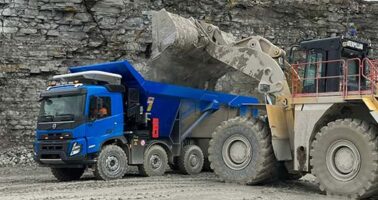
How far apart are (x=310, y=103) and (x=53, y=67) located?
10.1 m

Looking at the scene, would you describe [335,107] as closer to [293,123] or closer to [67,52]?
[293,123]

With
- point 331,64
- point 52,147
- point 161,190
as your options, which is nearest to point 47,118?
point 52,147

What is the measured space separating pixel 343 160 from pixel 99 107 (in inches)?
202

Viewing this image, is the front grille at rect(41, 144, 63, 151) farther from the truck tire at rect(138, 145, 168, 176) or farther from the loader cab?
the loader cab

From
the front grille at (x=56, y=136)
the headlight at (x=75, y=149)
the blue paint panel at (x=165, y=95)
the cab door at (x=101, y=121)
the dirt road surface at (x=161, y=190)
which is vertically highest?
the blue paint panel at (x=165, y=95)

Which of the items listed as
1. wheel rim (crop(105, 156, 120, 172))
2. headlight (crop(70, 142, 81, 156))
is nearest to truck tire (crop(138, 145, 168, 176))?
wheel rim (crop(105, 156, 120, 172))

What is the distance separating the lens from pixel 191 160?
13.0m

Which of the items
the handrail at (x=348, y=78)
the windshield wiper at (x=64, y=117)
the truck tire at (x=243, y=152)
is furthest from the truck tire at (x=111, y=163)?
the handrail at (x=348, y=78)

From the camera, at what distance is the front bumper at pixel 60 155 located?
1045cm

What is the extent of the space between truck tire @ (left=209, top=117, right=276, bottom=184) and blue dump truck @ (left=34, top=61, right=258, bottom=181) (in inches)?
32.2

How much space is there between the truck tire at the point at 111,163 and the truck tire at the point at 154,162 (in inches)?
30.5

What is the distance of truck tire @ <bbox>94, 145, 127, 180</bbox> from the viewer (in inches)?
419

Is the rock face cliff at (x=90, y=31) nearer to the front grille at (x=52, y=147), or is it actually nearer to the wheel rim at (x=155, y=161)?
the wheel rim at (x=155, y=161)

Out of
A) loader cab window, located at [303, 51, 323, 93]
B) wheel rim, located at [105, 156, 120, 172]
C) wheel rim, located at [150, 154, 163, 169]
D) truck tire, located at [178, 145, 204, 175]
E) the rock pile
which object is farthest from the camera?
the rock pile
